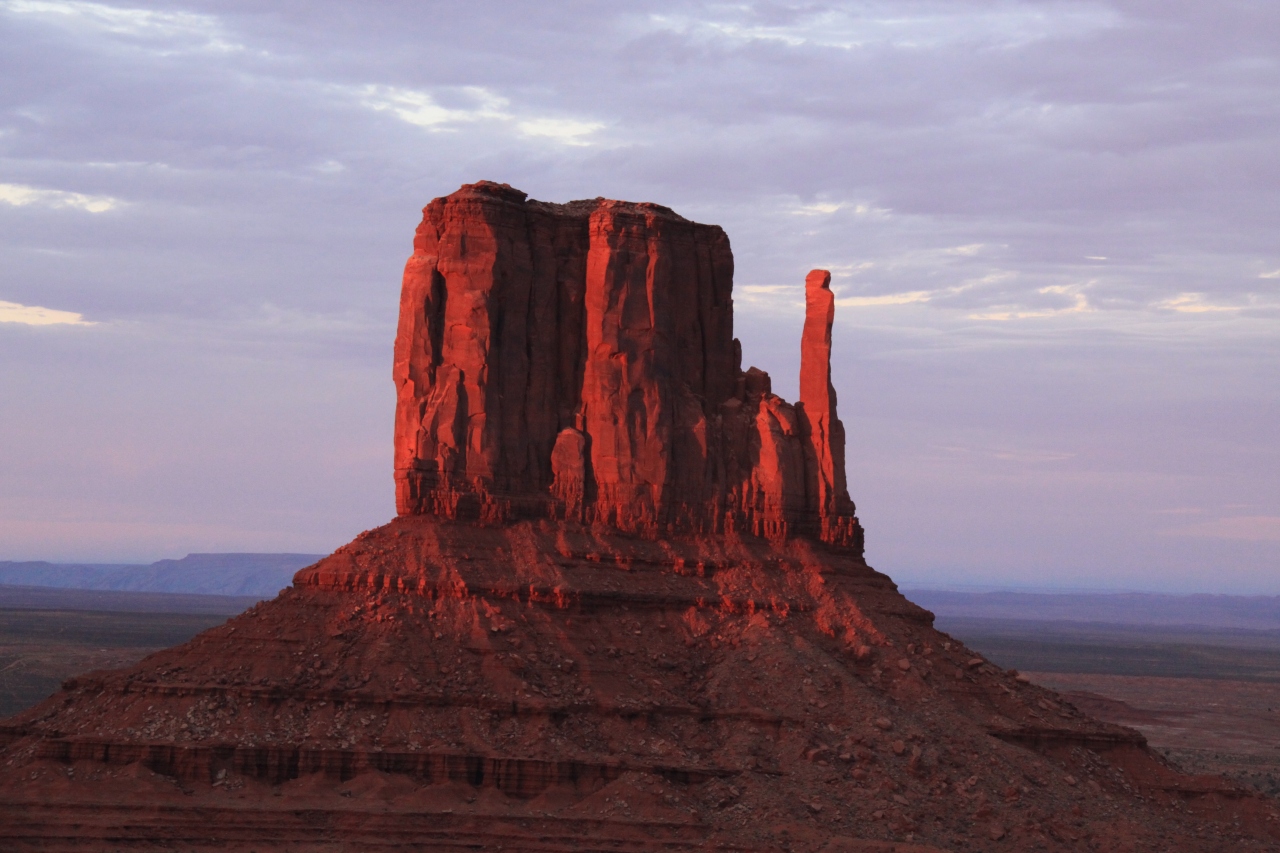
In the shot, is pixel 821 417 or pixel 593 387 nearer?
pixel 593 387

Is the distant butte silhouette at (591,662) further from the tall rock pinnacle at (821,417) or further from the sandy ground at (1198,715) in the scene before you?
the sandy ground at (1198,715)

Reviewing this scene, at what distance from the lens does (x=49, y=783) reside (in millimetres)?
58906

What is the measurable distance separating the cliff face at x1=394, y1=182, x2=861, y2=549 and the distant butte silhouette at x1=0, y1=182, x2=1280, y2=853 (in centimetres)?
12

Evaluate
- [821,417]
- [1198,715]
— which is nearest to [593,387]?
[821,417]

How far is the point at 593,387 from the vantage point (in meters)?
73.4

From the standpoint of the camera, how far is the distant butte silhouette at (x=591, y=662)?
59.4m

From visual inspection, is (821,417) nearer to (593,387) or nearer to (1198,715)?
(593,387)

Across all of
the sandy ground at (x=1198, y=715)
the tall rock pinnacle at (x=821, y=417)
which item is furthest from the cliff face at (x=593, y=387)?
the sandy ground at (x=1198, y=715)

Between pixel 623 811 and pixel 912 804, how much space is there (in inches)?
361

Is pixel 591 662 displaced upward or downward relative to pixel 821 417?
downward

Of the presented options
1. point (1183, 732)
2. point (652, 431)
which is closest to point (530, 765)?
point (652, 431)

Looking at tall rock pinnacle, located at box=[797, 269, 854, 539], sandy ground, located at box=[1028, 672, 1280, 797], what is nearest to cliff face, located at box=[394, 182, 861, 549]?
tall rock pinnacle, located at box=[797, 269, 854, 539]

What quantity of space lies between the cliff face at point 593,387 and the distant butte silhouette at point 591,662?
118mm

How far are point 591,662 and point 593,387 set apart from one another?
39.6 feet
